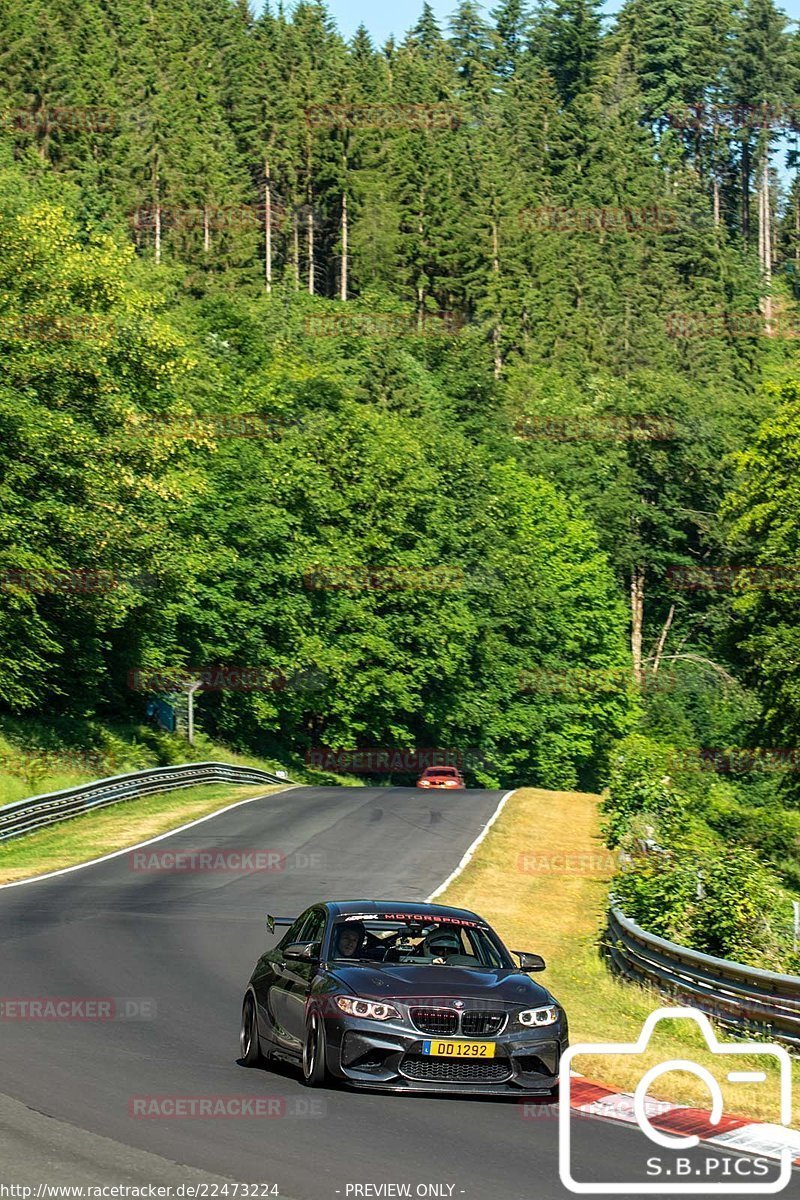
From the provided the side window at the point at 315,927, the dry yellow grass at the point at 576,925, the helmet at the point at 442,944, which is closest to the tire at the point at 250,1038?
the side window at the point at 315,927

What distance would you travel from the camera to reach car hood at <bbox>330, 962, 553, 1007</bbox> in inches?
444

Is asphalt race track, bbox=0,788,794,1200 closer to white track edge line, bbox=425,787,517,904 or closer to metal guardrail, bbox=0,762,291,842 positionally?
white track edge line, bbox=425,787,517,904

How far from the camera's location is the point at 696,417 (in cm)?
9294

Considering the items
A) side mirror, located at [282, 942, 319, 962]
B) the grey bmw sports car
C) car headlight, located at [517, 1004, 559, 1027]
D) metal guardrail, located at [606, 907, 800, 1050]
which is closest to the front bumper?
the grey bmw sports car

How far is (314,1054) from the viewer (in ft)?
37.2

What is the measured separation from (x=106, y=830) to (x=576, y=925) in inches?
616

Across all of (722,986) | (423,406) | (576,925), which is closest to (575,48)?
(423,406)

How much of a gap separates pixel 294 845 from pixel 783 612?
20.8 metres

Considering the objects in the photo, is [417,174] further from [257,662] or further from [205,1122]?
[205,1122]

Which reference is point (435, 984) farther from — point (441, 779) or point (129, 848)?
point (441, 779)

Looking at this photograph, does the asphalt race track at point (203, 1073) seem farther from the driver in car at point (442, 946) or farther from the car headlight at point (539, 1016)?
the driver in car at point (442, 946)

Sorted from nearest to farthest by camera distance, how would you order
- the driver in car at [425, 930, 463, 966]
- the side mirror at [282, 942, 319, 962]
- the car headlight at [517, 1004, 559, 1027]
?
the car headlight at [517, 1004, 559, 1027] → the side mirror at [282, 942, 319, 962] → the driver in car at [425, 930, 463, 966]

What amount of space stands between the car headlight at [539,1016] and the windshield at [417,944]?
82 centimetres

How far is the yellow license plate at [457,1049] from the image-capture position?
11023mm
